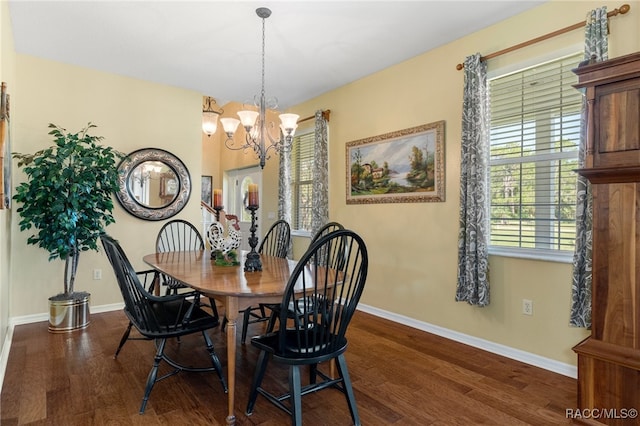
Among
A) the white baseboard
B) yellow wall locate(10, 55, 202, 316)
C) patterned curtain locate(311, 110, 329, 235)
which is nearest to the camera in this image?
the white baseboard

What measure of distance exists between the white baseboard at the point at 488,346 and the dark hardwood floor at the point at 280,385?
0.07 meters

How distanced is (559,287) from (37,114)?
5.10 m

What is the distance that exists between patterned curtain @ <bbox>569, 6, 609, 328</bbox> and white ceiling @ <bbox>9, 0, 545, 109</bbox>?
528 mm

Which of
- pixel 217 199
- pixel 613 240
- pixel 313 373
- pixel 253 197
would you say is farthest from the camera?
pixel 217 199

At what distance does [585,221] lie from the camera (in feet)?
7.68

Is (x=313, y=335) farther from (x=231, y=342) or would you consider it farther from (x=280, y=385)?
(x=280, y=385)

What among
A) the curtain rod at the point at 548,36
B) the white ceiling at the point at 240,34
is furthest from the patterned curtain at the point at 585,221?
the white ceiling at the point at 240,34

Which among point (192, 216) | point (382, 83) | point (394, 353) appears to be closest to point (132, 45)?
point (192, 216)

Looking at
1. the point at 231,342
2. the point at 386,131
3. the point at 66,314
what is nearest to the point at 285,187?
the point at 386,131

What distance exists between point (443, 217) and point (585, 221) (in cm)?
116

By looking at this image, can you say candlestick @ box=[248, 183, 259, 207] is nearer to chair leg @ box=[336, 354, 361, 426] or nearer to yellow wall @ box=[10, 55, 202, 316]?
chair leg @ box=[336, 354, 361, 426]

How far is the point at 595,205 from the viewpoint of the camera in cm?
193

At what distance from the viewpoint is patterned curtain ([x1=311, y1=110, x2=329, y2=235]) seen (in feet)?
14.9

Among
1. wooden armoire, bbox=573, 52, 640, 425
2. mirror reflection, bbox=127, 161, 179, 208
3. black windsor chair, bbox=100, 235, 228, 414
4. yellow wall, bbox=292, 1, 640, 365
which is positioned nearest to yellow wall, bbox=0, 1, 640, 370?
yellow wall, bbox=292, 1, 640, 365
